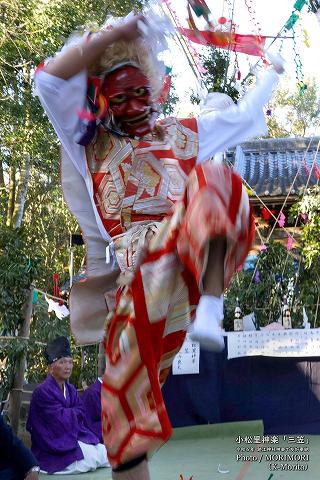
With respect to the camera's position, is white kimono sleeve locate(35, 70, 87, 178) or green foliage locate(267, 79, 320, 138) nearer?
white kimono sleeve locate(35, 70, 87, 178)

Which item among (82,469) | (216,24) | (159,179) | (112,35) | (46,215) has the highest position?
(46,215)

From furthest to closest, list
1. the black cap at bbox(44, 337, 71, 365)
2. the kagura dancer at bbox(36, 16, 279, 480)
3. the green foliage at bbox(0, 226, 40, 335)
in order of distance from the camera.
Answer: the green foliage at bbox(0, 226, 40, 335) → the black cap at bbox(44, 337, 71, 365) → the kagura dancer at bbox(36, 16, 279, 480)

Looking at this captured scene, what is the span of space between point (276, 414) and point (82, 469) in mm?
2130

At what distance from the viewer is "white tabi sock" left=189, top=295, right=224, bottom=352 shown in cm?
217

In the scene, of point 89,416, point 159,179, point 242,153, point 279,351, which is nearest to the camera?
point 159,179

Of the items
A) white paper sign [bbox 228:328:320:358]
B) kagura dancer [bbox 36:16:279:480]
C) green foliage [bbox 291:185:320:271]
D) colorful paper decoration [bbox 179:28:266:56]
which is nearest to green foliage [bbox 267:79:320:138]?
A: green foliage [bbox 291:185:320:271]

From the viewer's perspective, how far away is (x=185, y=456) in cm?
652

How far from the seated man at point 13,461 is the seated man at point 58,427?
2247 mm

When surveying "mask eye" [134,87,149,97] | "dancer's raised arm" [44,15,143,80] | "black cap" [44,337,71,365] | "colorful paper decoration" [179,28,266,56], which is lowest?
"black cap" [44,337,71,365]

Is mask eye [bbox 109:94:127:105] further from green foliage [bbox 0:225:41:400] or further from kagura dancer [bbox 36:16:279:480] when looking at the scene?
green foliage [bbox 0:225:41:400]

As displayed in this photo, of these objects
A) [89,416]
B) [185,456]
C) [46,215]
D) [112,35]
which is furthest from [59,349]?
[46,215]

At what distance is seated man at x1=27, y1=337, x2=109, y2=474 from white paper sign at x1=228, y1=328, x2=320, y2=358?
179cm

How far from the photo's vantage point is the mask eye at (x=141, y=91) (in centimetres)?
284

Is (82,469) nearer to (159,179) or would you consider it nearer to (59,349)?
(59,349)
